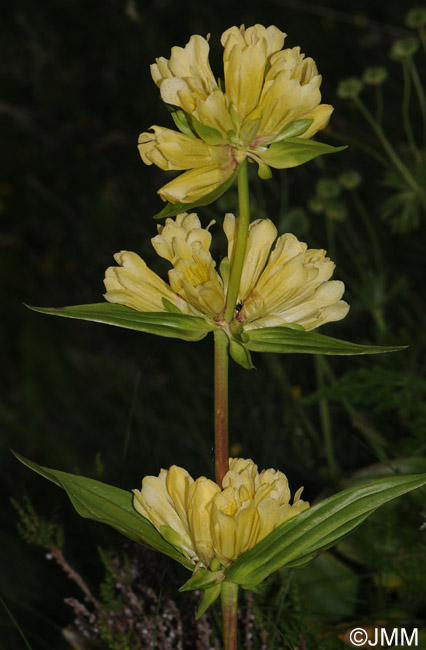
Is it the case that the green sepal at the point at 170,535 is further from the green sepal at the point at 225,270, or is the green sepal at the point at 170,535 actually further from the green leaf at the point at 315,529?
the green sepal at the point at 225,270

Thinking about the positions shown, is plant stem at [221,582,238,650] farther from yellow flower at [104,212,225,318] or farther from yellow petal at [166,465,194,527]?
yellow flower at [104,212,225,318]

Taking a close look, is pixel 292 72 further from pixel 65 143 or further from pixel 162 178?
pixel 65 143

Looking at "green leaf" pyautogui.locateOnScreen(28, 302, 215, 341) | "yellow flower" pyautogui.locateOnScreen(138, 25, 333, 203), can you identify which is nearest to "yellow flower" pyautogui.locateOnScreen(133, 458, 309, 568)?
"green leaf" pyautogui.locateOnScreen(28, 302, 215, 341)

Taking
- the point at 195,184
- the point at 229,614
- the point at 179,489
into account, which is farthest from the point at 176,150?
the point at 229,614

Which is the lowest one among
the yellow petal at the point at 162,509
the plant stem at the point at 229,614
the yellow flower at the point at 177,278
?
the plant stem at the point at 229,614

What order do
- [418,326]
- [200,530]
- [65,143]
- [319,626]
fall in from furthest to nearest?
[65,143] < [418,326] < [319,626] < [200,530]

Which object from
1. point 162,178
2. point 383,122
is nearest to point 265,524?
point 162,178

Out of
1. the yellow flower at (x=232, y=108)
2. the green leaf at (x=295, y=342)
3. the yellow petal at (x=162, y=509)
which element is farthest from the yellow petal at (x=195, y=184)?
the yellow petal at (x=162, y=509)
